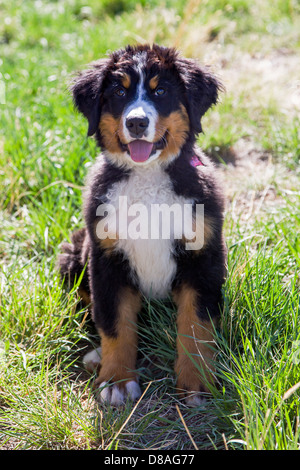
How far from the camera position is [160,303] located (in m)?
3.10

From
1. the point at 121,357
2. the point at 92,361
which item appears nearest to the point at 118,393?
the point at 121,357

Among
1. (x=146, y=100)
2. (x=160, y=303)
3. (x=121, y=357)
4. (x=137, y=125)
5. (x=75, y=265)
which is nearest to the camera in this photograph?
(x=137, y=125)

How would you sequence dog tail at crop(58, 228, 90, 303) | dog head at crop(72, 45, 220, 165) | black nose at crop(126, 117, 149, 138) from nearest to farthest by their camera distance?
1. black nose at crop(126, 117, 149, 138)
2. dog head at crop(72, 45, 220, 165)
3. dog tail at crop(58, 228, 90, 303)

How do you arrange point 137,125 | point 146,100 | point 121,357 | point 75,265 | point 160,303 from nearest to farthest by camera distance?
point 137,125, point 146,100, point 121,357, point 160,303, point 75,265

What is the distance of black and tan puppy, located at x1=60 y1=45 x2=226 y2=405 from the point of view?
2.85 metres

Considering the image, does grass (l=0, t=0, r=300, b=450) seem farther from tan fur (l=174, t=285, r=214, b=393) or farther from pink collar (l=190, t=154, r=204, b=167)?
pink collar (l=190, t=154, r=204, b=167)

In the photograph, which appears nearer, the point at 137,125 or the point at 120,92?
the point at 137,125

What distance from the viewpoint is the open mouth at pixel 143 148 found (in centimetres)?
285

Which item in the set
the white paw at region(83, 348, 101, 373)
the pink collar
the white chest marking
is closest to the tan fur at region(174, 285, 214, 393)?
the white chest marking

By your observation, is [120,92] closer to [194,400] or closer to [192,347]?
[192,347]

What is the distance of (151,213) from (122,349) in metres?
0.70

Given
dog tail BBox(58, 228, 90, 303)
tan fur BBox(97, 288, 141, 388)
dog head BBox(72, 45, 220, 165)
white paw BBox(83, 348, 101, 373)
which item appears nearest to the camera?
dog head BBox(72, 45, 220, 165)

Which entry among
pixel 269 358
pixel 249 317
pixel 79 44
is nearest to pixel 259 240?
pixel 249 317

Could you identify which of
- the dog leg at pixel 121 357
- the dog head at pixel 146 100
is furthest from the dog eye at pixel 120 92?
the dog leg at pixel 121 357
